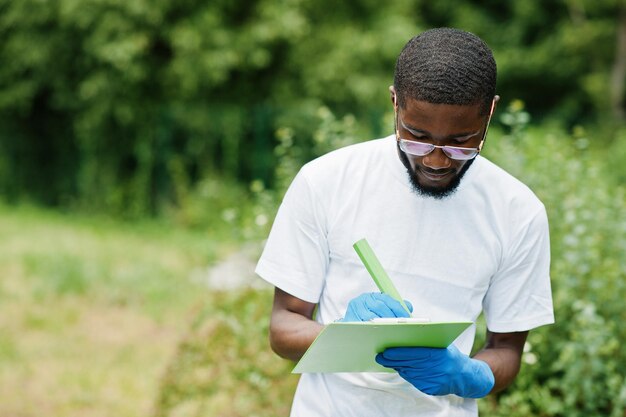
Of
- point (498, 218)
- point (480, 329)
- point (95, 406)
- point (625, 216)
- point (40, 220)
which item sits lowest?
point (40, 220)

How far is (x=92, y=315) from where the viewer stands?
698 cm

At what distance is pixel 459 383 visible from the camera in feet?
6.74

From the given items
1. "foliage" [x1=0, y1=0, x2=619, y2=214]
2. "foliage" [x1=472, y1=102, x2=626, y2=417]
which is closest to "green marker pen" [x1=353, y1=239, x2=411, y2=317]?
"foliage" [x1=472, y1=102, x2=626, y2=417]

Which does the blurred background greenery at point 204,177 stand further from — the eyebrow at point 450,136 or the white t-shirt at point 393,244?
the eyebrow at point 450,136

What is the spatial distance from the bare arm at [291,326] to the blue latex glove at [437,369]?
19 cm

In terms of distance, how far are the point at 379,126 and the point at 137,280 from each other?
4.01 metres

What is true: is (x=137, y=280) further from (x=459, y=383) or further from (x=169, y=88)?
(x=459, y=383)

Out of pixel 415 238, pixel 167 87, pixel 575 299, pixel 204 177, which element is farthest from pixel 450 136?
pixel 167 87

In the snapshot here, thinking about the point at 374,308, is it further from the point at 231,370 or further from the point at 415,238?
the point at 231,370

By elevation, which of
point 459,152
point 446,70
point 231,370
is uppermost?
point 446,70

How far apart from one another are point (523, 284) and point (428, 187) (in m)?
0.34

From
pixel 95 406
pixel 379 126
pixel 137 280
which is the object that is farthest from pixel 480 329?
pixel 379 126

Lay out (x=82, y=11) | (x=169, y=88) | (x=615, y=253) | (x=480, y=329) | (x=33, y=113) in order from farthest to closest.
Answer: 1. (x=33, y=113)
2. (x=169, y=88)
3. (x=82, y=11)
4. (x=615, y=253)
5. (x=480, y=329)

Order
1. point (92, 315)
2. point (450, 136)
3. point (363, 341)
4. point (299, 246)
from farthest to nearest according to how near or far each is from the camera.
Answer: point (92, 315), point (299, 246), point (450, 136), point (363, 341)
